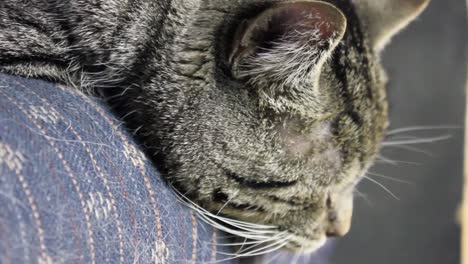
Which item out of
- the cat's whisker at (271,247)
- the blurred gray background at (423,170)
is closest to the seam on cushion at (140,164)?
the cat's whisker at (271,247)

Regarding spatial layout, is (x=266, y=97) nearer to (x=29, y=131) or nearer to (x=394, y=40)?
(x=29, y=131)

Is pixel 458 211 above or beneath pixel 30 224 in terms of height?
beneath

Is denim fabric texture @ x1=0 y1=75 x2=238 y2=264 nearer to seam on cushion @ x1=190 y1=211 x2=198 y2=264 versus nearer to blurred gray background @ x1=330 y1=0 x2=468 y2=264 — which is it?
seam on cushion @ x1=190 y1=211 x2=198 y2=264

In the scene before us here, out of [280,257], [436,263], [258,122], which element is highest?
[258,122]

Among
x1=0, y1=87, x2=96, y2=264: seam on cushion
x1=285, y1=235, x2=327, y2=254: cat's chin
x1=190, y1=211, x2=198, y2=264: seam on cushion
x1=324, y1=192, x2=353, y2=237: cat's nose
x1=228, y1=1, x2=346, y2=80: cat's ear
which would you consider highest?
x1=228, y1=1, x2=346, y2=80: cat's ear

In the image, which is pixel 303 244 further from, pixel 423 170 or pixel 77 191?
pixel 423 170

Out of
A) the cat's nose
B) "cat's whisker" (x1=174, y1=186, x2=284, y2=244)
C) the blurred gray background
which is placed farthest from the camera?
the blurred gray background

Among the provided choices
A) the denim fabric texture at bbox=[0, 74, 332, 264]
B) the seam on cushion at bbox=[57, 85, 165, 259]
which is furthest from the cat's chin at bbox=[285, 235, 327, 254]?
the seam on cushion at bbox=[57, 85, 165, 259]

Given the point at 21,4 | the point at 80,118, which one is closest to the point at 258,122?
the point at 80,118
